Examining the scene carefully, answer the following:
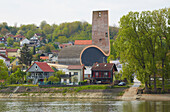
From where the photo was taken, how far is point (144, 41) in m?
80.4

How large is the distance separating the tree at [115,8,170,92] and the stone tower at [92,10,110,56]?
58385mm

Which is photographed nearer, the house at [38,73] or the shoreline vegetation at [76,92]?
the shoreline vegetation at [76,92]

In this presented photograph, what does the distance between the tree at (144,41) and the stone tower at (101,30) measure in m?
58.4

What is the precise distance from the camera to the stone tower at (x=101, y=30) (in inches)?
5556

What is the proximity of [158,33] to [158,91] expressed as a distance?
12.0 m

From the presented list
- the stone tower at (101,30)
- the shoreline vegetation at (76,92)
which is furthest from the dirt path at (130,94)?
the stone tower at (101,30)

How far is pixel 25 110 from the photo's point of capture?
60.5 meters

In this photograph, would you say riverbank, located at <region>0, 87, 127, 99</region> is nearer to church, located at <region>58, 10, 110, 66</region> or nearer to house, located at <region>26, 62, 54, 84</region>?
house, located at <region>26, 62, 54, 84</region>

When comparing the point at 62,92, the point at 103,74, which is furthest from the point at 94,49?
the point at 62,92

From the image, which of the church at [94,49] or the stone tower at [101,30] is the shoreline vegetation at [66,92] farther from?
the stone tower at [101,30]

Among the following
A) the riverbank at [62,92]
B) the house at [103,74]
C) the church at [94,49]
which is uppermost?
the church at [94,49]

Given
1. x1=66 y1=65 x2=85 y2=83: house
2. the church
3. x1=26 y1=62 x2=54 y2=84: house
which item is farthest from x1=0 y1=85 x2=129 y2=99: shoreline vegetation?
the church

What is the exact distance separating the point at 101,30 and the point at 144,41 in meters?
63.2

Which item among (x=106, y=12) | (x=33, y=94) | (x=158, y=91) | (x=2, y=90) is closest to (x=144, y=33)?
(x=158, y=91)
